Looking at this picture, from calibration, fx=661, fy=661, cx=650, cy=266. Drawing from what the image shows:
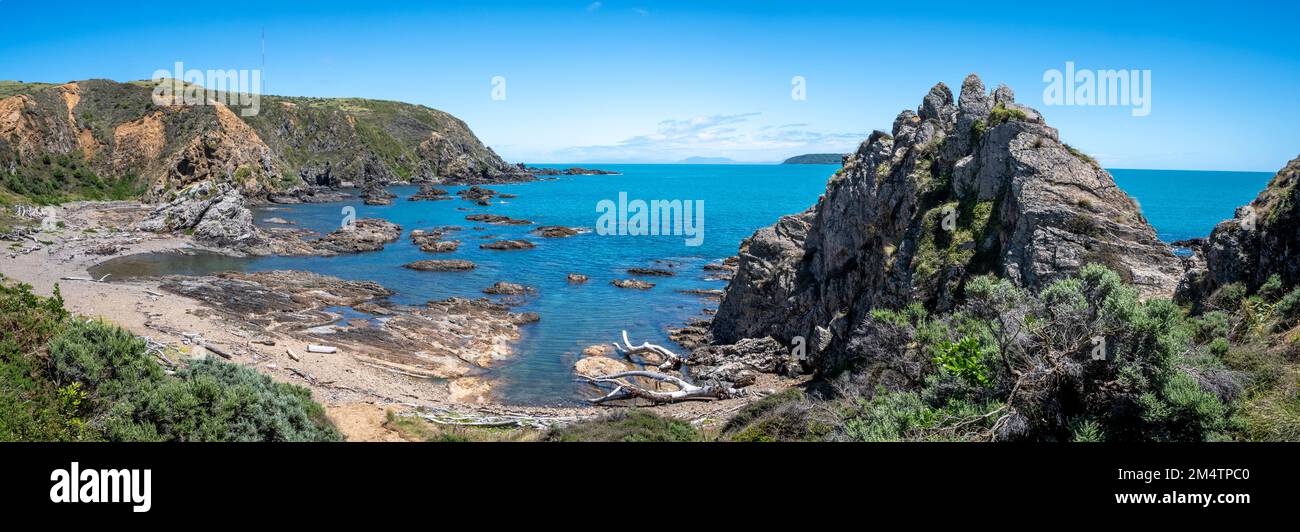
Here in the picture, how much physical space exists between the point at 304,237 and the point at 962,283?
2422 inches

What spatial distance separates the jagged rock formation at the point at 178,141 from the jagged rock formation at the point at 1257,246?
305 ft

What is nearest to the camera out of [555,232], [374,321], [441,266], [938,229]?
[938,229]

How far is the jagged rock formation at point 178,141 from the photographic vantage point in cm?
8206

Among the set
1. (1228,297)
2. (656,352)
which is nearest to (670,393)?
(656,352)

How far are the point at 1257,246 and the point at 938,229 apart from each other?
349 inches

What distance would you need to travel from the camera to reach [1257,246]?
1414 cm

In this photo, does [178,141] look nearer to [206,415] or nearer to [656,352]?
[656,352]

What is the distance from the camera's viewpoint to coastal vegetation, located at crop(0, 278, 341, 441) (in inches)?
452

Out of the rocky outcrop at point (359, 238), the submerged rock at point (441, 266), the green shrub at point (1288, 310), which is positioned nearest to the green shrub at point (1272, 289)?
the green shrub at point (1288, 310)

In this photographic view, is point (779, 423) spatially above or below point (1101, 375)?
below

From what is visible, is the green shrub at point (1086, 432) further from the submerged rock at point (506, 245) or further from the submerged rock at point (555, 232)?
the submerged rock at point (555, 232)

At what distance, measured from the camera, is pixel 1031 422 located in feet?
30.6

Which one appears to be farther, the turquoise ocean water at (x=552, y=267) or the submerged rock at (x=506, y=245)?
the submerged rock at (x=506, y=245)

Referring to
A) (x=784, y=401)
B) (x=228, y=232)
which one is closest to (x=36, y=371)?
(x=784, y=401)
